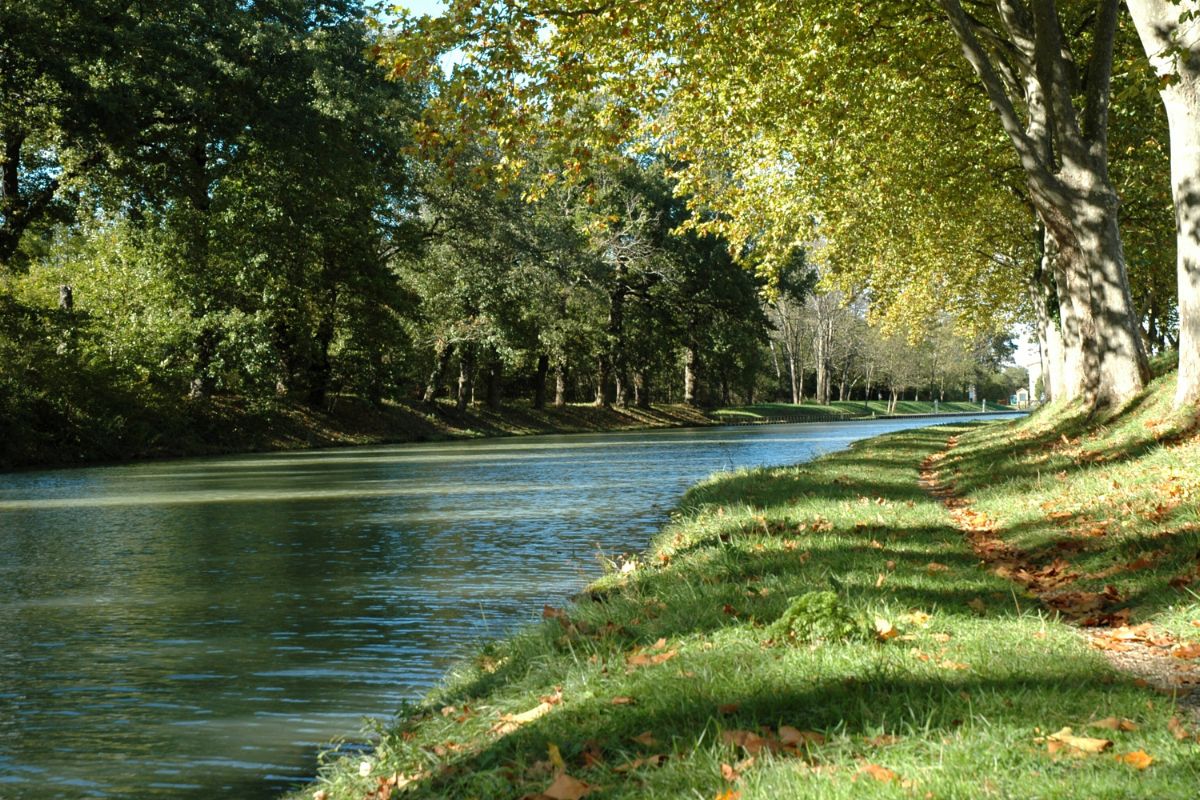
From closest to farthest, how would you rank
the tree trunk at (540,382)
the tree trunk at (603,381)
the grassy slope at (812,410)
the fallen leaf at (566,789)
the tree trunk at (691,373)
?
the fallen leaf at (566,789) < the tree trunk at (540,382) < the tree trunk at (603,381) < the tree trunk at (691,373) < the grassy slope at (812,410)

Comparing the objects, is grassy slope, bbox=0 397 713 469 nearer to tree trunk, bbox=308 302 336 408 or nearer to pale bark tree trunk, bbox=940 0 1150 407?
tree trunk, bbox=308 302 336 408

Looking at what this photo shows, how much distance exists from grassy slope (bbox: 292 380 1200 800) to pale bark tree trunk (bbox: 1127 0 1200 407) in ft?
9.70

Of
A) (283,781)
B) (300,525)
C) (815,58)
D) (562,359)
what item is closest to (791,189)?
(815,58)

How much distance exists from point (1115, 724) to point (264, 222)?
37.5 meters

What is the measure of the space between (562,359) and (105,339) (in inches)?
1043

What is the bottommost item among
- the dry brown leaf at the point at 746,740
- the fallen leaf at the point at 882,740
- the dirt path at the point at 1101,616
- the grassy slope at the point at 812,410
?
the grassy slope at the point at 812,410

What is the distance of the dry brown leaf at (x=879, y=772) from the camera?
3742 mm

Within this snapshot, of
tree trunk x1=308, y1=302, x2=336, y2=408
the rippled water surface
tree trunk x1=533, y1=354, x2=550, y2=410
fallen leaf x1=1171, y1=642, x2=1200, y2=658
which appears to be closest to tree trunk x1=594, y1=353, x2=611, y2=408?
tree trunk x1=533, y1=354, x2=550, y2=410

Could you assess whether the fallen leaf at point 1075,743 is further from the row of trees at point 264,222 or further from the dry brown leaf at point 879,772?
the row of trees at point 264,222

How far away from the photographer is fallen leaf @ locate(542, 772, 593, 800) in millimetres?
4023

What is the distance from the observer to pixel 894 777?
374 cm

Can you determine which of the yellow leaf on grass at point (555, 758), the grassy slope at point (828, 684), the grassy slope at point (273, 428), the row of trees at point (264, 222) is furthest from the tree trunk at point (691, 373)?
the yellow leaf on grass at point (555, 758)

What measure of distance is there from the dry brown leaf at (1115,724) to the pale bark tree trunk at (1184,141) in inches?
378

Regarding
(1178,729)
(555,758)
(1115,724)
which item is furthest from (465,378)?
(1178,729)
